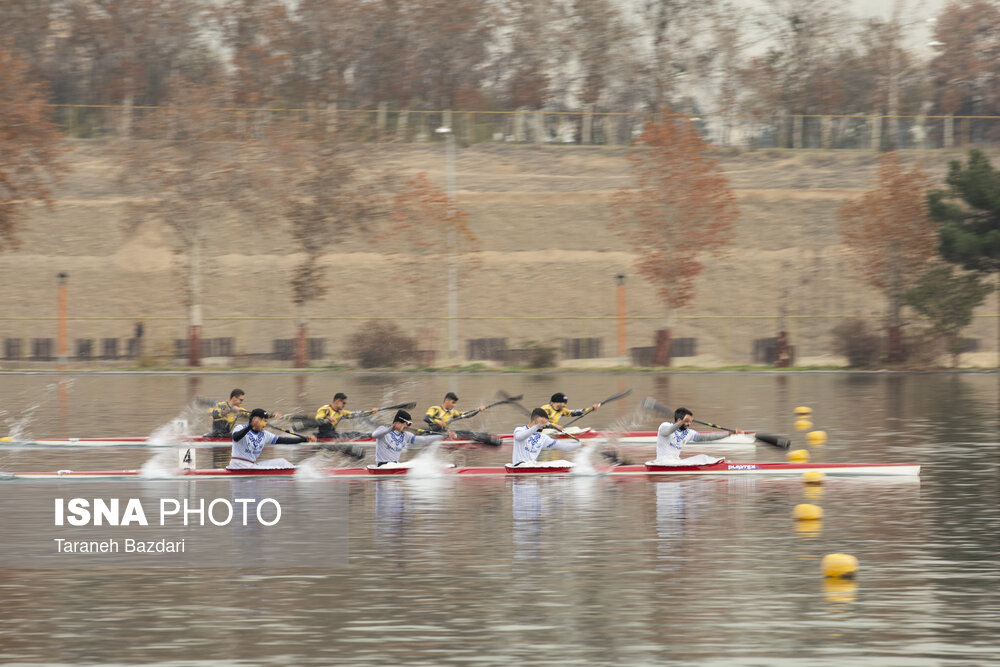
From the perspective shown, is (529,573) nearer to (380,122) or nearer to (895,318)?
(895,318)

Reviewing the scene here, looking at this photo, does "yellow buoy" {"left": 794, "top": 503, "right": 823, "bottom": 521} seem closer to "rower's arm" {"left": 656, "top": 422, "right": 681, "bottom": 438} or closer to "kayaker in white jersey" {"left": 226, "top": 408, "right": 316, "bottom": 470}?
"rower's arm" {"left": 656, "top": 422, "right": 681, "bottom": 438}

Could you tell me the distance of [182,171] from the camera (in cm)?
6419

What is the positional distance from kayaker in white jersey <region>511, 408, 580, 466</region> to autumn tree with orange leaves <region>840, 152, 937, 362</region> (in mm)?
41204

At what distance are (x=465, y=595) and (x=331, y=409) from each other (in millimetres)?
13239

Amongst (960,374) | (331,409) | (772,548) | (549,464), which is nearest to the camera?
(772,548)

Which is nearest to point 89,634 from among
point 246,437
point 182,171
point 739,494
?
point 246,437

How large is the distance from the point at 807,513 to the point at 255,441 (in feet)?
30.4

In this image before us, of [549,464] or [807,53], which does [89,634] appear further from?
[807,53]

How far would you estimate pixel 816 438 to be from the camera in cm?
2916

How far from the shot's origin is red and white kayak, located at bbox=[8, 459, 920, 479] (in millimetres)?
22875

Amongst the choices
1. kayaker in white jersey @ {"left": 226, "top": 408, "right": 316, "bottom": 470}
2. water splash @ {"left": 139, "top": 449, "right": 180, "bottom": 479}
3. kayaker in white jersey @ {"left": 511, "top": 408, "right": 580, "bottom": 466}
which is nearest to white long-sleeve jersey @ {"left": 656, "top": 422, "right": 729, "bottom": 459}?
kayaker in white jersey @ {"left": 511, "top": 408, "right": 580, "bottom": 466}

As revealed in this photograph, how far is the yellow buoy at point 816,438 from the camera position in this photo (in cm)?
2881

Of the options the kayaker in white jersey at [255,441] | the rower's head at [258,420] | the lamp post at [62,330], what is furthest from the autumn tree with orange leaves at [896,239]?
the rower's head at [258,420]

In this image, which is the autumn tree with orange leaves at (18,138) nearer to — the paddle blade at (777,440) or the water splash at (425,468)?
the water splash at (425,468)
